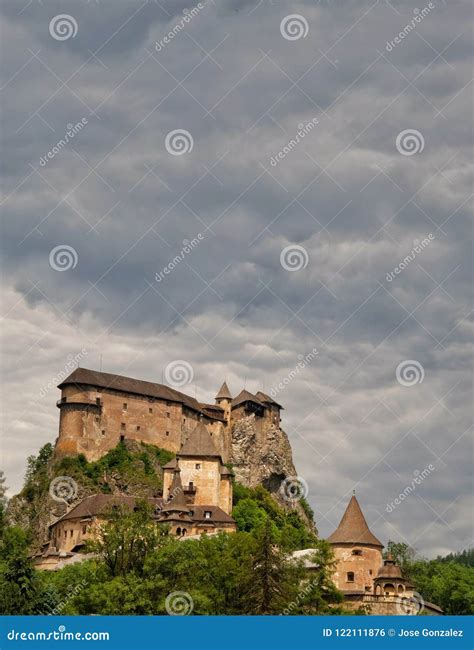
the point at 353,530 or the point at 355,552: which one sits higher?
the point at 353,530

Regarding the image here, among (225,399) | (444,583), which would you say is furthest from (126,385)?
(444,583)

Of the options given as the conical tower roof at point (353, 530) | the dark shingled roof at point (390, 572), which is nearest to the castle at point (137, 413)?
the conical tower roof at point (353, 530)

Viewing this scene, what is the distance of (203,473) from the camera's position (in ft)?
325

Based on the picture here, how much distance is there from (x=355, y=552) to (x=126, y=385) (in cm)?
5414

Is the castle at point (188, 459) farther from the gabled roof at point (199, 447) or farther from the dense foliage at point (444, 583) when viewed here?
the dense foliage at point (444, 583)

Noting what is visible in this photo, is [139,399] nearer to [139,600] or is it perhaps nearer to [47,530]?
[47,530]

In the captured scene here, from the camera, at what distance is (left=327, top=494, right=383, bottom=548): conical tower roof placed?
71688 mm

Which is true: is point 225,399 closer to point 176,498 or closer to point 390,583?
point 176,498

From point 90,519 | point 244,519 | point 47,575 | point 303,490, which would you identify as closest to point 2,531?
point 90,519

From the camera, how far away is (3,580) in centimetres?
5928

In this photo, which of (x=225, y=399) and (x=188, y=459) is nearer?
(x=188, y=459)

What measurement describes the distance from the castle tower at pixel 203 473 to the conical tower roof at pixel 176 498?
1.23 meters

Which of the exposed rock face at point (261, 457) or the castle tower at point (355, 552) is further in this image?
the exposed rock face at point (261, 457)

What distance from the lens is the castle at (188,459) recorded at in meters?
70.1
